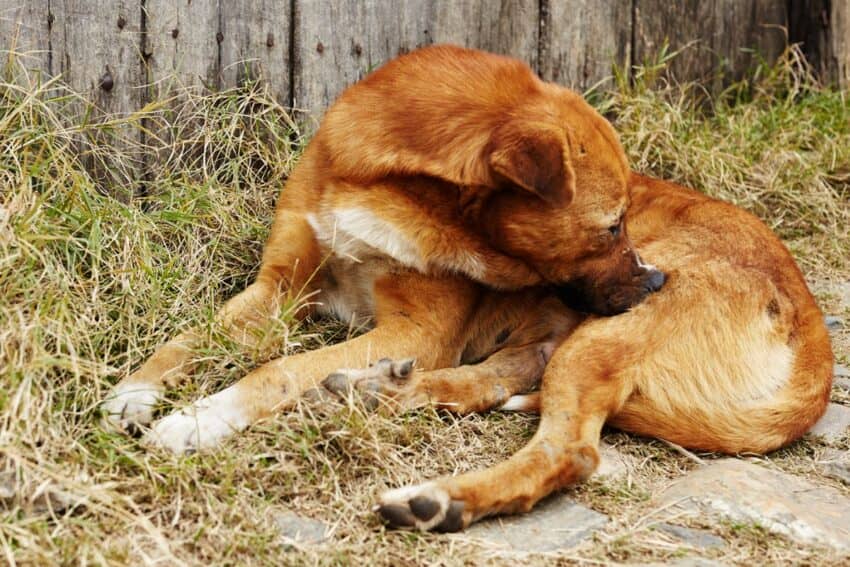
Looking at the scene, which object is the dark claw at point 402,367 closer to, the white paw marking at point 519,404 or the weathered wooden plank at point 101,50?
the white paw marking at point 519,404

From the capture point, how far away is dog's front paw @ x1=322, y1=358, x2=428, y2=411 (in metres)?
3.11

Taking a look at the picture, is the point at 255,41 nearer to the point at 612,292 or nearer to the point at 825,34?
the point at 612,292

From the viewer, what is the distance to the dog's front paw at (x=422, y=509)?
8.54 ft

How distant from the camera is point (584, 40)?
5.49m

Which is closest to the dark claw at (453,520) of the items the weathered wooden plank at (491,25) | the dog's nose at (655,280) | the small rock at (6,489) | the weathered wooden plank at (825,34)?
the small rock at (6,489)

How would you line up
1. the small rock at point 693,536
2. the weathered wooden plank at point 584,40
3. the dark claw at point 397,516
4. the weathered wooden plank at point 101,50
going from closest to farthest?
1. the dark claw at point 397,516
2. the small rock at point 693,536
3. the weathered wooden plank at point 101,50
4. the weathered wooden plank at point 584,40

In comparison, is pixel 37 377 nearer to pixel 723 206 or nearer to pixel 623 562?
pixel 623 562

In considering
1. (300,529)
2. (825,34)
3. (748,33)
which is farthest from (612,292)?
(825,34)

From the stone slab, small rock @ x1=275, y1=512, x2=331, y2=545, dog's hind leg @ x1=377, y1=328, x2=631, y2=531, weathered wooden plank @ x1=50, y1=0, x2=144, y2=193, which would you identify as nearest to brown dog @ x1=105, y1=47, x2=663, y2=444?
dog's hind leg @ x1=377, y1=328, x2=631, y2=531

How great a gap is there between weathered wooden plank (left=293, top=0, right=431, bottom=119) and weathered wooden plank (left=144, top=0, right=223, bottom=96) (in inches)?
15.6

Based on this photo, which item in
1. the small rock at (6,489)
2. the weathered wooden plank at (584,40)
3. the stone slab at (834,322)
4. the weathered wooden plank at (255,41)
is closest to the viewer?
the small rock at (6,489)

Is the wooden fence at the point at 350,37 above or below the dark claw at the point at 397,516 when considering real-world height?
above

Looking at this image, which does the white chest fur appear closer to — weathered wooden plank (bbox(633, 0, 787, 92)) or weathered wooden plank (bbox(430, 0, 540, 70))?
weathered wooden plank (bbox(430, 0, 540, 70))

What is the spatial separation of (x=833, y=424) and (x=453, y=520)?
5.43ft
